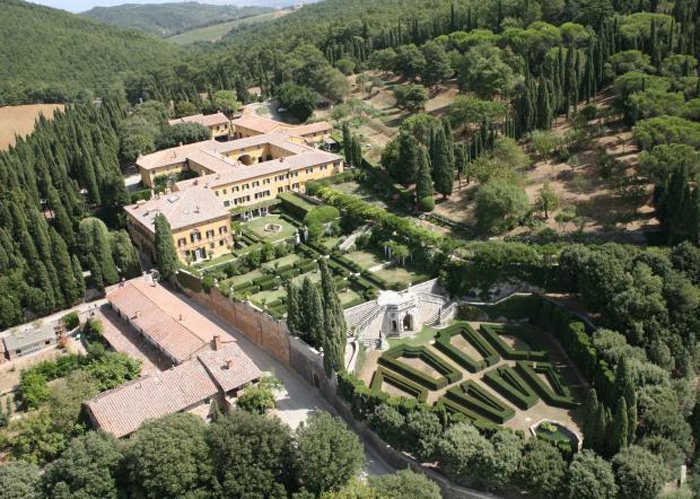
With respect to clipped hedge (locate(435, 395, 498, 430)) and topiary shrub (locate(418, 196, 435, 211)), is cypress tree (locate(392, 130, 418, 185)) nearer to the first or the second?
topiary shrub (locate(418, 196, 435, 211))

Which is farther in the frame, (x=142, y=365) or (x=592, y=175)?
(x=592, y=175)

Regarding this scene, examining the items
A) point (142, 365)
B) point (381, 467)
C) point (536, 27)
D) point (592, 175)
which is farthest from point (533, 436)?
point (536, 27)

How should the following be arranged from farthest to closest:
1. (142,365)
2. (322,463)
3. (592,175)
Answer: (592,175)
(142,365)
(322,463)

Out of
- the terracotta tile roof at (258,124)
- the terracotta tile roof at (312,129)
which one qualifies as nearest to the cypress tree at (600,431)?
the terracotta tile roof at (312,129)

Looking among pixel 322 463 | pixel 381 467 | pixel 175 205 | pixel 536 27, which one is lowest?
pixel 381 467

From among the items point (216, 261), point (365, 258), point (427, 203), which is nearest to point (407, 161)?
point (427, 203)

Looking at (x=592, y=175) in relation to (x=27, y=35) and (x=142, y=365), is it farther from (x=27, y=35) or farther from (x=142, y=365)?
(x=27, y=35)

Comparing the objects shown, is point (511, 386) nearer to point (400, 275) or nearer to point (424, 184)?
point (400, 275)

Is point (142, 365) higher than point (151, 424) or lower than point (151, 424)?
lower
